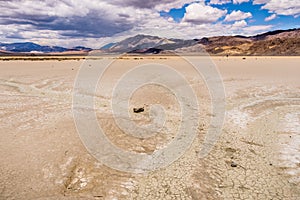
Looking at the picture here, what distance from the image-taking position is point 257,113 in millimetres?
10219

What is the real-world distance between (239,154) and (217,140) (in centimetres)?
105

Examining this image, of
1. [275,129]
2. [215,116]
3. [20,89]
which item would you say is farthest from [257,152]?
[20,89]

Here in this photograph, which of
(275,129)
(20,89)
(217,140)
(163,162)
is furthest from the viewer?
(20,89)

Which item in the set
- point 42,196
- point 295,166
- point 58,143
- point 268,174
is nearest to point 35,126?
point 58,143

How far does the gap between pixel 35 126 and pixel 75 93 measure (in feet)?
19.5

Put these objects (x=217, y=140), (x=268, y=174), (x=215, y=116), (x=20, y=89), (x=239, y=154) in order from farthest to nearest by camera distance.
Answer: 1. (x=20, y=89)
2. (x=215, y=116)
3. (x=217, y=140)
4. (x=239, y=154)
5. (x=268, y=174)

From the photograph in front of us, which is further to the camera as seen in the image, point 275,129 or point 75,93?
point 75,93

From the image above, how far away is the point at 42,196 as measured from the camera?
4656 mm

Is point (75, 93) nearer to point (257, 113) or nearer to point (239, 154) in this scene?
point (257, 113)

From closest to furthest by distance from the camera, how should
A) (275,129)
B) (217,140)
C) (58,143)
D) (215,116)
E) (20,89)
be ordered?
(58,143), (217,140), (275,129), (215,116), (20,89)

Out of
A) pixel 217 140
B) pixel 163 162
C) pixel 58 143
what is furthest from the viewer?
pixel 217 140

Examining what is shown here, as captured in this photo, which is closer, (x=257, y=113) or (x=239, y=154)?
(x=239, y=154)

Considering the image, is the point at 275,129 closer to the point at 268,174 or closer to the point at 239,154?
the point at 239,154

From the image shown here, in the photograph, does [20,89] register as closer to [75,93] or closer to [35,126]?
[75,93]
